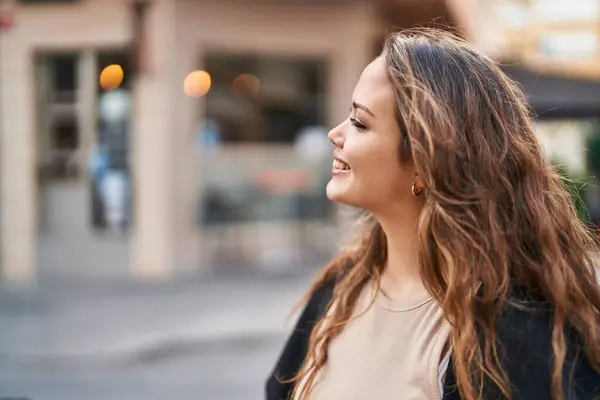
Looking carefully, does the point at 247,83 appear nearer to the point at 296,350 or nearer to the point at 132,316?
the point at 132,316

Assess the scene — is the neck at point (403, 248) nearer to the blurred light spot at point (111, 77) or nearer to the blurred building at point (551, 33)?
the blurred light spot at point (111, 77)

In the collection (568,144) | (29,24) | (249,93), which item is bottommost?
(568,144)

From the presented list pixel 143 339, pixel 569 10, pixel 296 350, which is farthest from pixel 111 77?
pixel 569 10

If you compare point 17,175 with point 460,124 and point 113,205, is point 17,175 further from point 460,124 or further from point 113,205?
point 460,124

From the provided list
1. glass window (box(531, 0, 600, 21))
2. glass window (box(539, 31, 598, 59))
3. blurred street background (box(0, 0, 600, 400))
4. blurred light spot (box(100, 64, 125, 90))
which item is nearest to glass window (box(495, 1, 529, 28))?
glass window (box(531, 0, 600, 21))

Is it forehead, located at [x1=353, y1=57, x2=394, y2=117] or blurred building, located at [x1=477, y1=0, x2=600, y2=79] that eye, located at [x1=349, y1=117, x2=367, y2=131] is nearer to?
forehead, located at [x1=353, y1=57, x2=394, y2=117]

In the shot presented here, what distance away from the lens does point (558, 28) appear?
35.2m

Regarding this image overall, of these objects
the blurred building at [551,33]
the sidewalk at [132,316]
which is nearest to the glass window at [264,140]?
the sidewalk at [132,316]

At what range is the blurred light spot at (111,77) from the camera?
12.9 metres

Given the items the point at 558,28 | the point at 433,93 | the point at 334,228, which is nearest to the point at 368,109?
the point at 433,93

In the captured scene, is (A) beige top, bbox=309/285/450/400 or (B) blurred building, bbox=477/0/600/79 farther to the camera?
(B) blurred building, bbox=477/0/600/79

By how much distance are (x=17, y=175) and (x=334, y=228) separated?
16.4ft

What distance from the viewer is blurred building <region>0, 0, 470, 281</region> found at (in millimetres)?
12625

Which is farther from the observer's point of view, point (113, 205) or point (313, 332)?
point (113, 205)
